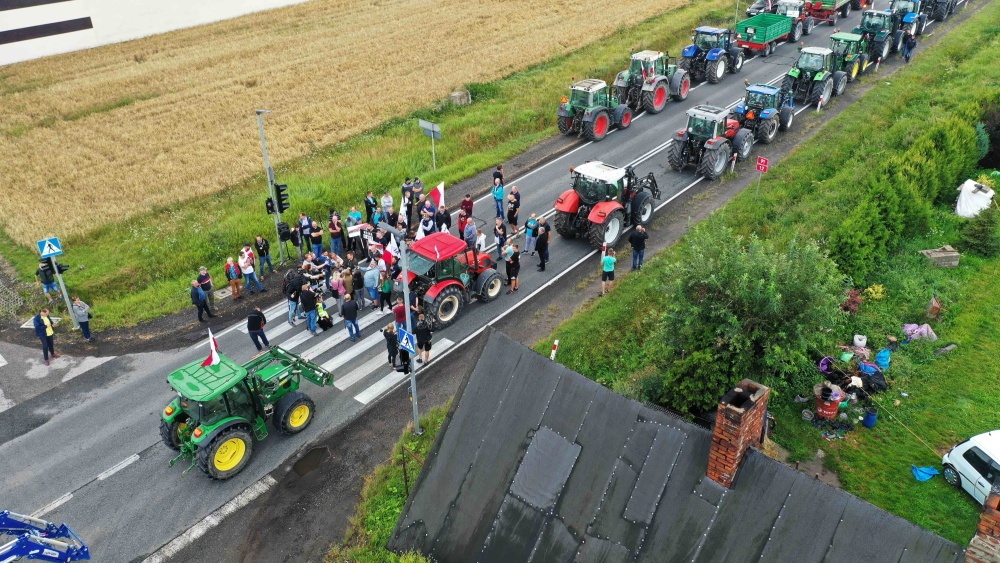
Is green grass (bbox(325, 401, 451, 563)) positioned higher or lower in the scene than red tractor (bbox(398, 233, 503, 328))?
lower

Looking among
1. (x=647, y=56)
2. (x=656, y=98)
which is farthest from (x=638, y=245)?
(x=647, y=56)

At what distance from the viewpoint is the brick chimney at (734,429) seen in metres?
6.88

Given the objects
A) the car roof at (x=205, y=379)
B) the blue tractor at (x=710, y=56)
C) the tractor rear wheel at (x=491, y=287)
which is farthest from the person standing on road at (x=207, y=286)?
the blue tractor at (x=710, y=56)

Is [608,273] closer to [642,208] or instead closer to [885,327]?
[642,208]

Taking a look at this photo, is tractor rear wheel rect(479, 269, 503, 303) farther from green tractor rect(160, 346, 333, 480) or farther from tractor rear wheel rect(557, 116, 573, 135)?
tractor rear wheel rect(557, 116, 573, 135)

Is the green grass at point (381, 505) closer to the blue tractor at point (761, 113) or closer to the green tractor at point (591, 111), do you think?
the green tractor at point (591, 111)

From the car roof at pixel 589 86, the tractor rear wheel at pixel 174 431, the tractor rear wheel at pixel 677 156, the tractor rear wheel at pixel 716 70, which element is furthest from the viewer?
the tractor rear wheel at pixel 716 70

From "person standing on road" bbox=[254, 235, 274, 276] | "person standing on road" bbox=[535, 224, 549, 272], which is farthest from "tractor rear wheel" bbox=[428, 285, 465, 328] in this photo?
"person standing on road" bbox=[254, 235, 274, 276]

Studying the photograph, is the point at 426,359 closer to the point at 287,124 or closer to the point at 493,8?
the point at 287,124

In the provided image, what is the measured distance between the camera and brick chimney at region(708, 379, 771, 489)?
6.88 metres

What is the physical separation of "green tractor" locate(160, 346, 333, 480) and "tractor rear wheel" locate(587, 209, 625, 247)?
8825mm

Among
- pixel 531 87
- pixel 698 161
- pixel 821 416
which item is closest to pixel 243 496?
pixel 821 416

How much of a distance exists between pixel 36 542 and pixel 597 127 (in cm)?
2114

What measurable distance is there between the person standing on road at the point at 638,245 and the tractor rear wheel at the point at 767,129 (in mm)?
9563
